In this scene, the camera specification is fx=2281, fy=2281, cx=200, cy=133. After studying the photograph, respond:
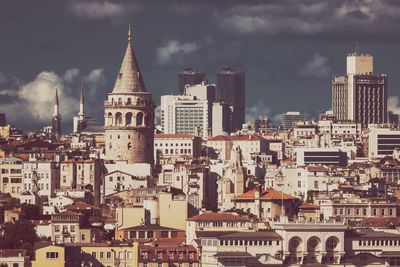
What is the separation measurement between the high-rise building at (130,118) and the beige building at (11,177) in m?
5.71

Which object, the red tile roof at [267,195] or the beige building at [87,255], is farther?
the red tile roof at [267,195]

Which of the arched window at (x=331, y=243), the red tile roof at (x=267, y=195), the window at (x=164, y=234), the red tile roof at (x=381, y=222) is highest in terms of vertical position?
the red tile roof at (x=267, y=195)

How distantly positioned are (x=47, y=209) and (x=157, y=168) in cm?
2558

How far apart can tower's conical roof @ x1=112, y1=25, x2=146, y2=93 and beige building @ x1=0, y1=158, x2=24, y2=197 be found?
7424 millimetres

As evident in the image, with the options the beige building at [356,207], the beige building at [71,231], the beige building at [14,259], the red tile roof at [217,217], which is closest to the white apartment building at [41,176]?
the beige building at [356,207]

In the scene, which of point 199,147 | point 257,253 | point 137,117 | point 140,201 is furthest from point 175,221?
point 199,147

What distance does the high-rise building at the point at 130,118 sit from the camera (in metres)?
133

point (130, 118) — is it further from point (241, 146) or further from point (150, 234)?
point (241, 146)

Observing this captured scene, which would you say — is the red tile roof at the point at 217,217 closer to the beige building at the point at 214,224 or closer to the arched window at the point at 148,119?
the beige building at the point at 214,224

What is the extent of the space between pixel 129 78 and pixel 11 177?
30.5 ft

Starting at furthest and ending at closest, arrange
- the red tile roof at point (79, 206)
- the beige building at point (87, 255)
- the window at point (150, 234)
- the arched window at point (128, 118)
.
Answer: the arched window at point (128, 118)
the red tile roof at point (79, 206)
the window at point (150, 234)
the beige building at point (87, 255)

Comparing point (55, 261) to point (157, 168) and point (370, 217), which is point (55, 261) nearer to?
point (370, 217)

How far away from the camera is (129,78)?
5266 inches

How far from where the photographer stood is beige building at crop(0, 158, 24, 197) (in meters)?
130
